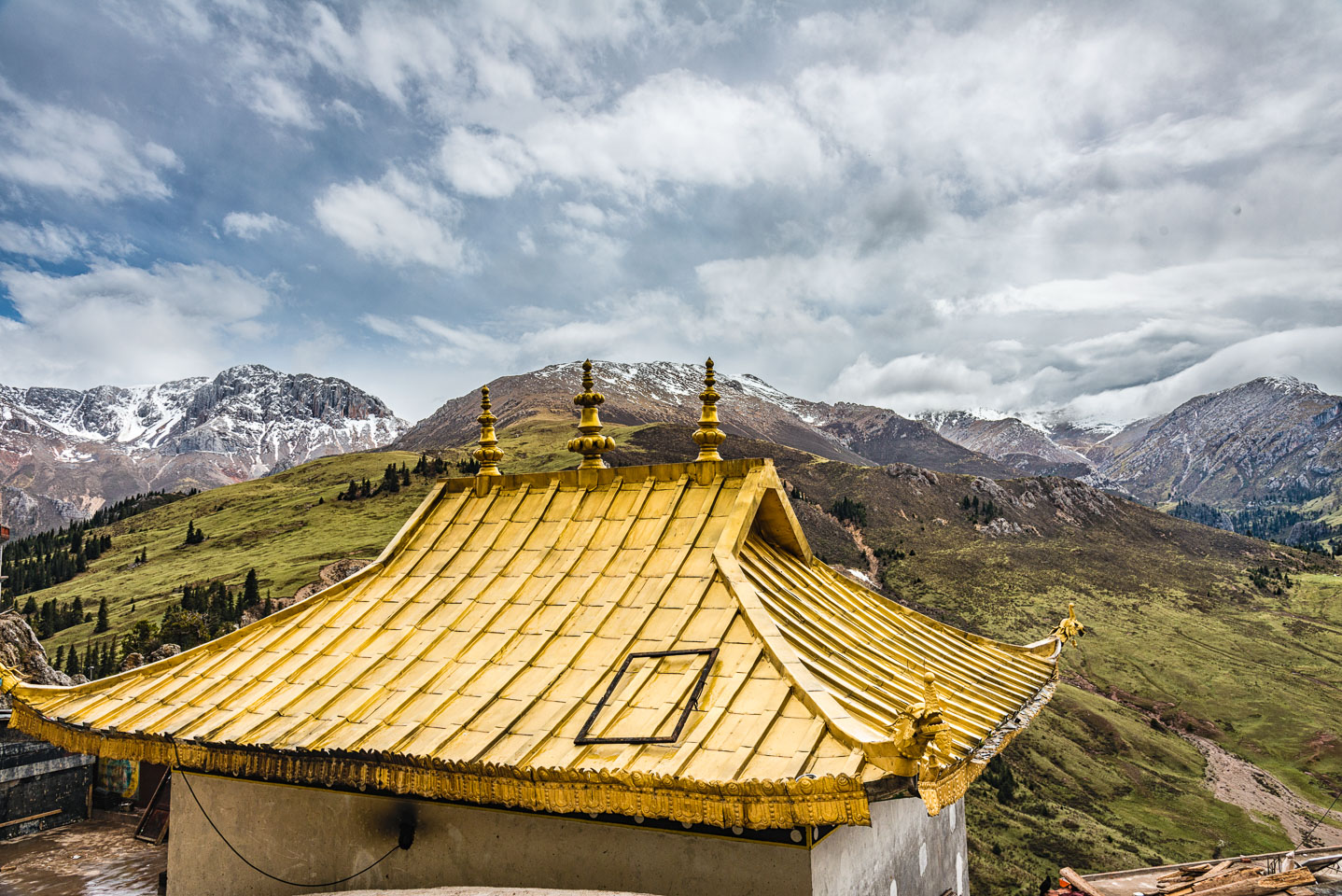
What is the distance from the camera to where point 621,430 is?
628ft

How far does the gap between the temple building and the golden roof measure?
3 centimetres

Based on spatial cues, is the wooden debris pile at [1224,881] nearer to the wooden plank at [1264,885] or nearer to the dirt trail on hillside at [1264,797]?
the wooden plank at [1264,885]

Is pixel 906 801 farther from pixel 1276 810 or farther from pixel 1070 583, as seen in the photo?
pixel 1070 583

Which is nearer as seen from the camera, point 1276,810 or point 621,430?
point 1276,810

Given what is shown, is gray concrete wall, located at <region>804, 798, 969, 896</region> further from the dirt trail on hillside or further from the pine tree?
the pine tree

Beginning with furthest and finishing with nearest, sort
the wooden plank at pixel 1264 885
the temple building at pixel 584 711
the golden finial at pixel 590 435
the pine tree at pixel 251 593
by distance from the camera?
the pine tree at pixel 251 593 < the wooden plank at pixel 1264 885 < the golden finial at pixel 590 435 < the temple building at pixel 584 711

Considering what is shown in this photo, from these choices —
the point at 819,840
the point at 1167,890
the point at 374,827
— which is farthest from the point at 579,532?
the point at 1167,890

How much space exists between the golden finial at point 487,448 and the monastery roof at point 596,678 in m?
0.42

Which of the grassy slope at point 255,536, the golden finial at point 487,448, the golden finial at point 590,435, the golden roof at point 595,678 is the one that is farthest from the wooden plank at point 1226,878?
the grassy slope at point 255,536

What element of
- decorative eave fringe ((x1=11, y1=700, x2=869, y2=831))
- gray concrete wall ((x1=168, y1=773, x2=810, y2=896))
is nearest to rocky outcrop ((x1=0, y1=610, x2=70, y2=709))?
gray concrete wall ((x1=168, y1=773, x2=810, y2=896))

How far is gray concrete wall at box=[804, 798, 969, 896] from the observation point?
6934 millimetres

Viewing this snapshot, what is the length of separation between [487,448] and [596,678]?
556 centimetres

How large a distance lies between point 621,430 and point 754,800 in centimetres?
18640

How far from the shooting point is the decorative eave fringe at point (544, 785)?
213 inches
